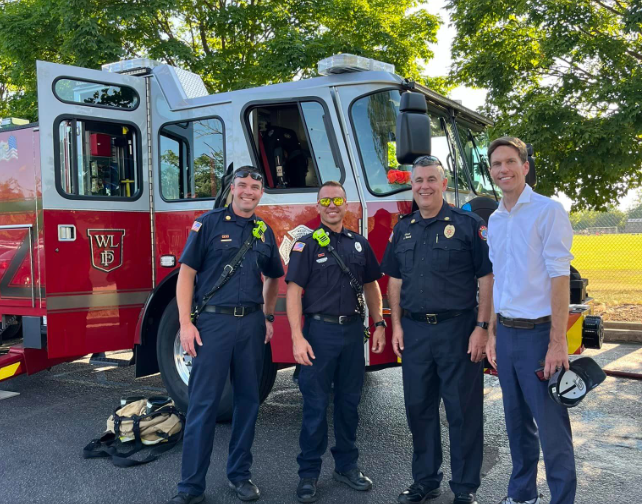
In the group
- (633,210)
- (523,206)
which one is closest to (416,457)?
(523,206)

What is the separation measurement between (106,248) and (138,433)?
1658mm

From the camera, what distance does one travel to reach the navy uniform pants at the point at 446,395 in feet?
11.0

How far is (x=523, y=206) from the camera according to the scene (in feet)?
9.88

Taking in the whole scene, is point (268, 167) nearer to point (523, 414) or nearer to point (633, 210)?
point (523, 414)

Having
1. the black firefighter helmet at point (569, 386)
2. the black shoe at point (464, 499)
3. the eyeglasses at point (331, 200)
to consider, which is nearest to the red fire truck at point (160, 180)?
the eyeglasses at point (331, 200)

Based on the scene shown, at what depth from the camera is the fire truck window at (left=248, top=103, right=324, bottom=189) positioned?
4664mm

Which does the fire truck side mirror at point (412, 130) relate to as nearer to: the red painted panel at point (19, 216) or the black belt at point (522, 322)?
the black belt at point (522, 322)

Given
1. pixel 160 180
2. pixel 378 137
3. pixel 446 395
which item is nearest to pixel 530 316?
pixel 446 395

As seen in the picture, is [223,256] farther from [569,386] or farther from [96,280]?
[96,280]

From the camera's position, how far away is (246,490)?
140 inches

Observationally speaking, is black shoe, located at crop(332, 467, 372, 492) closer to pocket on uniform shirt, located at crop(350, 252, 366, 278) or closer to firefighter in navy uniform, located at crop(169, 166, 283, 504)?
firefighter in navy uniform, located at crop(169, 166, 283, 504)

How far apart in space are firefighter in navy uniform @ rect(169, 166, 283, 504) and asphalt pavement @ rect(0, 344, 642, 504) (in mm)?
265

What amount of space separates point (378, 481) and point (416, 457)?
429 mm

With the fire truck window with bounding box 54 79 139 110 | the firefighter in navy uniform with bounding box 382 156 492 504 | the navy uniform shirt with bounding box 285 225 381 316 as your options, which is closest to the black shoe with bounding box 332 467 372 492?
the firefighter in navy uniform with bounding box 382 156 492 504
